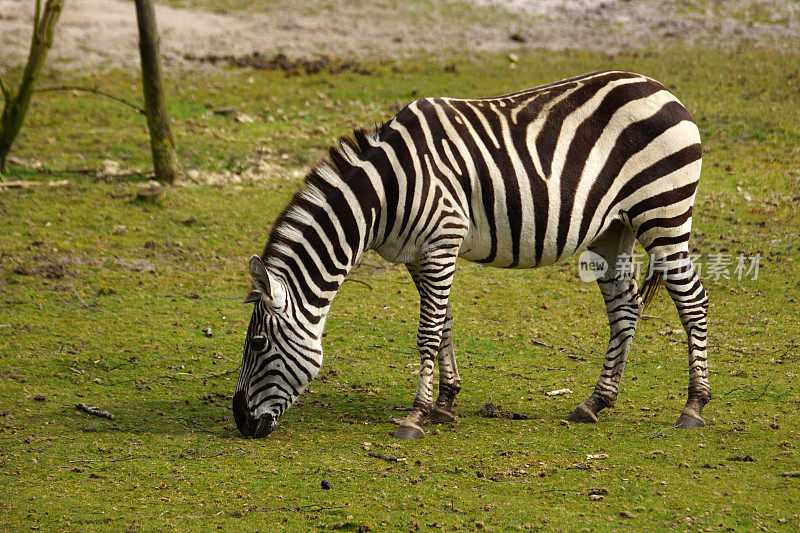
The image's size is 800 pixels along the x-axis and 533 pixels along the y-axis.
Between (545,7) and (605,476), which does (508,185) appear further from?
(545,7)

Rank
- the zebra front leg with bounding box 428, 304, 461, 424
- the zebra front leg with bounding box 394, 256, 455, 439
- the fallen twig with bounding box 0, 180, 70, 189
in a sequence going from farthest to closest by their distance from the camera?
the fallen twig with bounding box 0, 180, 70, 189
the zebra front leg with bounding box 428, 304, 461, 424
the zebra front leg with bounding box 394, 256, 455, 439

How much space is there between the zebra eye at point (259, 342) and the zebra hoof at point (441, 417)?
1527 millimetres

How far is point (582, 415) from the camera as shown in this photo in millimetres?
6750

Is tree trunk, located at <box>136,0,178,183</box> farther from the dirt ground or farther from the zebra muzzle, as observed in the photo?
the zebra muzzle

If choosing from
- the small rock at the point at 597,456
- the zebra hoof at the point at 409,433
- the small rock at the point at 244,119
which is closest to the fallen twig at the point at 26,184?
the small rock at the point at 244,119

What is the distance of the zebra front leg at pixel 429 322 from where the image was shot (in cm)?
635

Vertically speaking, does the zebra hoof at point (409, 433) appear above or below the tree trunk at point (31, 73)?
below

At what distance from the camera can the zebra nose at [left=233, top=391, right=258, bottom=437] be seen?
620 centimetres

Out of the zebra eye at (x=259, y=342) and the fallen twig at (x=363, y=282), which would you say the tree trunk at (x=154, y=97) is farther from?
the zebra eye at (x=259, y=342)

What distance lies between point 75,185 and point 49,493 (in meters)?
7.49

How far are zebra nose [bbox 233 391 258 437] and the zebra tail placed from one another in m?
3.40

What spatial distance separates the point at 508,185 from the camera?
6570 millimetres

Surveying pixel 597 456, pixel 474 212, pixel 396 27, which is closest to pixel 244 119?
pixel 396 27

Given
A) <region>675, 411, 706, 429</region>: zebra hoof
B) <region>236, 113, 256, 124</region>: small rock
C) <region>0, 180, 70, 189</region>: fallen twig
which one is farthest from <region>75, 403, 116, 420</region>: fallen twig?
<region>236, 113, 256, 124</region>: small rock
